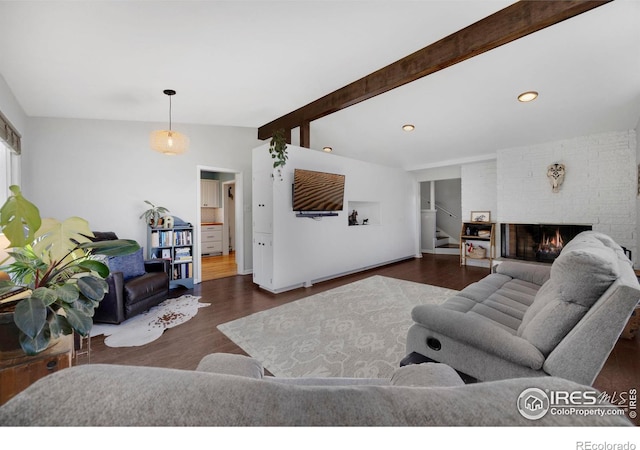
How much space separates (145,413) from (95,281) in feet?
2.92

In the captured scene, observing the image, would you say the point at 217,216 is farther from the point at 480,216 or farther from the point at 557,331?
the point at 557,331

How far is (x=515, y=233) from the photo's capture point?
5000 millimetres

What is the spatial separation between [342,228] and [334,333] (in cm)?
255

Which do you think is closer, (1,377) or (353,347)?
(1,377)

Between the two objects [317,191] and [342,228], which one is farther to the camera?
[342,228]

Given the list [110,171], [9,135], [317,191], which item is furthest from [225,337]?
[110,171]

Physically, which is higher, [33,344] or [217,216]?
[217,216]

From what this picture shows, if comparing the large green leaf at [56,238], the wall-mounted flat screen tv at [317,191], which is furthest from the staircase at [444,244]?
the large green leaf at [56,238]

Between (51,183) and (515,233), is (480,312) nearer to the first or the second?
(515,233)

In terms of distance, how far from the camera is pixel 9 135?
2.69m

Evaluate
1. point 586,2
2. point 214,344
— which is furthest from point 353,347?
point 586,2

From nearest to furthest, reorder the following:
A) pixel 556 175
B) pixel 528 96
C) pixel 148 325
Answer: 1. pixel 148 325
2. pixel 528 96
3. pixel 556 175

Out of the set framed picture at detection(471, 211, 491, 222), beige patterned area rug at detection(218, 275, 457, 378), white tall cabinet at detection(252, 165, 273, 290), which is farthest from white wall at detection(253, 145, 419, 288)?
framed picture at detection(471, 211, 491, 222)

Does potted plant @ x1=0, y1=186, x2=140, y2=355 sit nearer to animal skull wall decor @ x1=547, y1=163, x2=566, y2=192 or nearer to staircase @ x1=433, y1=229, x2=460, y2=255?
animal skull wall decor @ x1=547, y1=163, x2=566, y2=192
